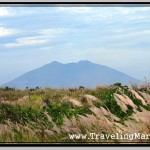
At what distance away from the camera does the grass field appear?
8.31m

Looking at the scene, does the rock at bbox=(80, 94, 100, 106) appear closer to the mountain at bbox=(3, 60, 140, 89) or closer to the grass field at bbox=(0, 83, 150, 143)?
the grass field at bbox=(0, 83, 150, 143)

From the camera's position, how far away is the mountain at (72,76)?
8547 mm

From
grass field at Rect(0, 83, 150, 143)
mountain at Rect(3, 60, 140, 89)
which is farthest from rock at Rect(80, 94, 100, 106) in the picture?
mountain at Rect(3, 60, 140, 89)

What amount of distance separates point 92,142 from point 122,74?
102 centimetres

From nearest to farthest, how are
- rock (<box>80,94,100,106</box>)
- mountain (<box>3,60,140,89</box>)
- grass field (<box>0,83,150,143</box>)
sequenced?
grass field (<box>0,83,150,143</box>) → mountain (<box>3,60,140,89</box>) → rock (<box>80,94,100,106</box>)

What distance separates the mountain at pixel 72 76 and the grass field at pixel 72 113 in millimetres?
90

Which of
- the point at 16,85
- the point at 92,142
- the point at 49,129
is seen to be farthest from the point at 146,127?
the point at 16,85

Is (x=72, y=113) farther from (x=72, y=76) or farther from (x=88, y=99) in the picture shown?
(x=72, y=76)

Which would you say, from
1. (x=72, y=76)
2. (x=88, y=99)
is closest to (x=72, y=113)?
(x=88, y=99)

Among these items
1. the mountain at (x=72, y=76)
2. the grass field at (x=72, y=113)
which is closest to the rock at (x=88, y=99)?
the grass field at (x=72, y=113)

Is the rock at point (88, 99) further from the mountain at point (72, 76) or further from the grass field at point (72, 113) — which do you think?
the mountain at point (72, 76)

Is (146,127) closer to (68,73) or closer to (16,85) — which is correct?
(68,73)

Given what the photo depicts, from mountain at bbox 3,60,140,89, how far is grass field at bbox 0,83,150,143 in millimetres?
90

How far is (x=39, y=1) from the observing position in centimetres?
856
